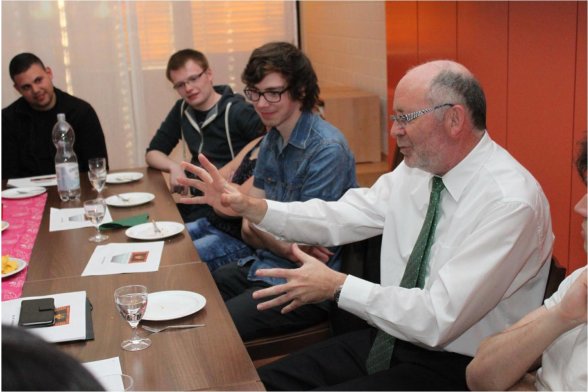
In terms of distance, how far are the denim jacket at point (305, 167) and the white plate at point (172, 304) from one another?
0.66 metres

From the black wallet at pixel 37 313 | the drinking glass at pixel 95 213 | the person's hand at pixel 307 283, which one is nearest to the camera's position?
the black wallet at pixel 37 313

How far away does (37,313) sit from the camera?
177 centimetres

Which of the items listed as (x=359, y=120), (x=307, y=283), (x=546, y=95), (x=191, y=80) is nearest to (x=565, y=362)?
(x=307, y=283)

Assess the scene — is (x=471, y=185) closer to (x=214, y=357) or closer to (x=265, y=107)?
(x=214, y=357)

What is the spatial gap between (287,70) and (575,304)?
1538 mm

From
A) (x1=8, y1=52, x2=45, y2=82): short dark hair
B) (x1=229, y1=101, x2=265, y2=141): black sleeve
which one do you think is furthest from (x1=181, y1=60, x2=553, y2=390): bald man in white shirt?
(x1=8, y1=52, x2=45, y2=82): short dark hair

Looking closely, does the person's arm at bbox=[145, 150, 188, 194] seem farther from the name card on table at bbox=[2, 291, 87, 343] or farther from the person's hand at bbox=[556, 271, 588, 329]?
the person's hand at bbox=[556, 271, 588, 329]

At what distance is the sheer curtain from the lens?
517cm

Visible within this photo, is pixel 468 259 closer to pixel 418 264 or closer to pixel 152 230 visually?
pixel 418 264

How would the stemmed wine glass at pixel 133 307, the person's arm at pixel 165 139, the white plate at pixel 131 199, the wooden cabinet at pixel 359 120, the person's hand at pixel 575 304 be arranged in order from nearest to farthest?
the person's hand at pixel 575 304, the stemmed wine glass at pixel 133 307, the white plate at pixel 131 199, the person's arm at pixel 165 139, the wooden cabinet at pixel 359 120

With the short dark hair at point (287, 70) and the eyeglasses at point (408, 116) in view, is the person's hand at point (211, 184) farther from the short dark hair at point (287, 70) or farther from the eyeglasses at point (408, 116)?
the eyeglasses at point (408, 116)

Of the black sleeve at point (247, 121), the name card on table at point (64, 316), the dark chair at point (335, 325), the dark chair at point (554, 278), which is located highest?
the black sleeve at point (247, 121)

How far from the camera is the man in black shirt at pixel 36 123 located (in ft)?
13.0

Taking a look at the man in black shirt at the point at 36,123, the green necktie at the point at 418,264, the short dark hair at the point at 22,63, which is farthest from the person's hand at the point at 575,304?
the short dark hair at the point at 22,63
